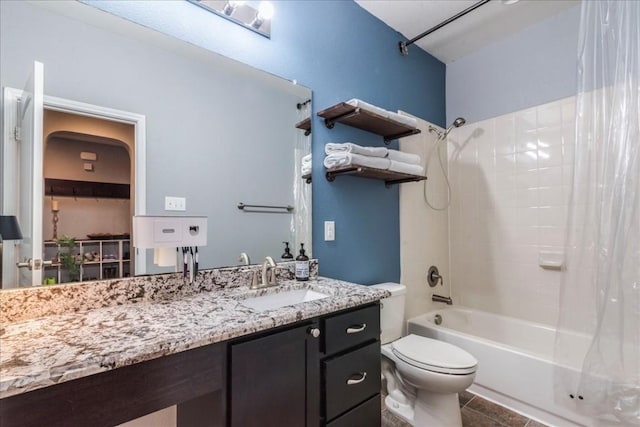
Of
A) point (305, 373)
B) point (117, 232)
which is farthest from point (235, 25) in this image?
point (305, 373)

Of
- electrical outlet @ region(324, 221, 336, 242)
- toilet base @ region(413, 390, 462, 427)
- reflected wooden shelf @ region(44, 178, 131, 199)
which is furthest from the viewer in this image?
electrical outlet @ region(324, 221, 336, 242)

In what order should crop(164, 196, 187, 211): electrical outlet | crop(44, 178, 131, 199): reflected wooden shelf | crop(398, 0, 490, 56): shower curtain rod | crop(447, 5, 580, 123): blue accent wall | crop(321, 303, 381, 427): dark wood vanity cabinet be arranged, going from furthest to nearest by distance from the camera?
crop(447, 5, 580, 123): blue accent wall, crop(398, 0, 490, 56): shower curtain rod, crop(164, 196, 187, 211): electrical outlet, crop(321, 303, 381, 427): dark wood vanity cabinet, crop(44, 178, 131, 199): reflected wooden shelf

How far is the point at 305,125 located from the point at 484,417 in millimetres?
1981

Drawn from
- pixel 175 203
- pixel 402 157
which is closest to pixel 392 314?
pixel 402 157

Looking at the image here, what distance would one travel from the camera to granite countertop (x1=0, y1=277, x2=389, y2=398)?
625 millimetres

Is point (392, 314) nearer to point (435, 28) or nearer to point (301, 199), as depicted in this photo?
point (301, 199)

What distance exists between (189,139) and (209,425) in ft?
3.50

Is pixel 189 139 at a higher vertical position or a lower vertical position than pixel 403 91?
lower

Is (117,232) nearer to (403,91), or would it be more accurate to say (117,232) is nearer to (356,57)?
A: (356,57)

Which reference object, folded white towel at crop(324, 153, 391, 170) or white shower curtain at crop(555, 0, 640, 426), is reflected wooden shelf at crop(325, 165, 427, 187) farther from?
white shower curtain at crop(555, 0, 640, 426)

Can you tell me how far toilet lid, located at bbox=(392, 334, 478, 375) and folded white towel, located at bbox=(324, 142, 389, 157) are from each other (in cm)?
111

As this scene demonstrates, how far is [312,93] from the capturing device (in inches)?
70.6

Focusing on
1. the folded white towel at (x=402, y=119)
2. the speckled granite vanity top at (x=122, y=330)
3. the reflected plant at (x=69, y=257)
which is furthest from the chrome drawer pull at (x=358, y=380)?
the folded white towel at (x=402, y=119)

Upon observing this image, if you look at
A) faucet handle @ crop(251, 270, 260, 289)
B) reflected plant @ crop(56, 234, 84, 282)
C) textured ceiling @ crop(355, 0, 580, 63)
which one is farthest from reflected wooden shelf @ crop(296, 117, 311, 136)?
reflected plant @ crop(56, 234, 84, 282)
